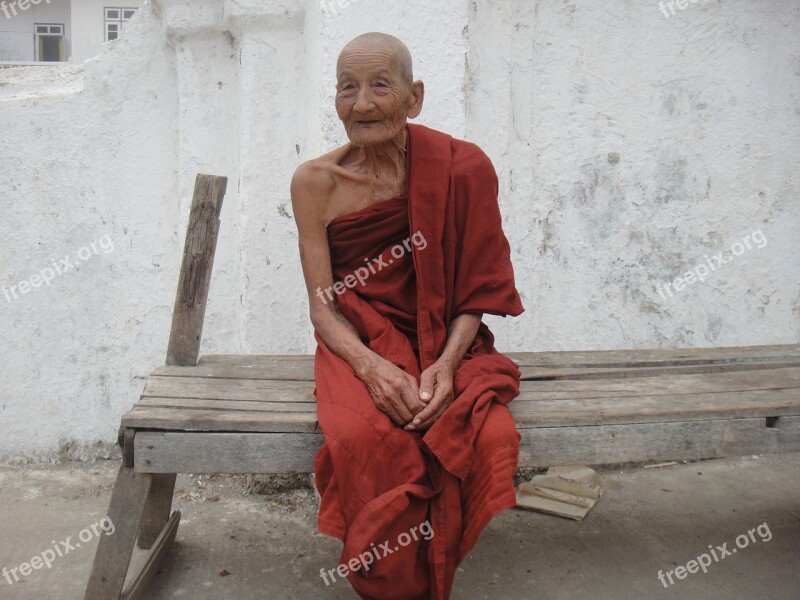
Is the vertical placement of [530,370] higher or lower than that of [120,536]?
higher

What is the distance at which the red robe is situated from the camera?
6.80 ft

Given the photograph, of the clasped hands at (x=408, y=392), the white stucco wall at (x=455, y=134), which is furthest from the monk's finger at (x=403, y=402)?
the white stucco wall at (x=455, y=134)

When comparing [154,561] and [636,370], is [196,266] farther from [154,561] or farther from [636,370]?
[636,370]

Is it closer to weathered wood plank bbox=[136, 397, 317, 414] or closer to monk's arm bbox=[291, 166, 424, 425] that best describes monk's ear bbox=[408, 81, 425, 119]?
monk's arm bbox=[291, 166, 424, 425]

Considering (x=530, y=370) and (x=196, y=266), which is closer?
(x=196, y=266)

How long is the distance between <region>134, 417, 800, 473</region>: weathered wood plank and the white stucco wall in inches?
47.4

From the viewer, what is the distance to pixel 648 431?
7.83 ft

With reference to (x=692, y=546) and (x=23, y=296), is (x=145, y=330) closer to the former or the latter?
(x=23, y=296)

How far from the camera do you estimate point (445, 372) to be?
2.35 metres

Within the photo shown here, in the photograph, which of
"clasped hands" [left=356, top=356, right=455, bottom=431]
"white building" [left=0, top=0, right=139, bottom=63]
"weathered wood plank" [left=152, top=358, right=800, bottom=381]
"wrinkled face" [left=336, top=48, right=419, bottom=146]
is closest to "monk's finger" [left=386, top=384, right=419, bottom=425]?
"clasped hands" [left=356, top=356, right=455, bottom=431]

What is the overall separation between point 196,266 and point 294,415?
76 cm

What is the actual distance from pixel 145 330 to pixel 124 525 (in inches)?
58.0

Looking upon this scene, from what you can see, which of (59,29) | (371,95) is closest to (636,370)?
(371,95)

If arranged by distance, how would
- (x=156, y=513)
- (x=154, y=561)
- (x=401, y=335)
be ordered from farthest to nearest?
(x=156, y=513), (x=154, y=561), (x=401, y=335)
